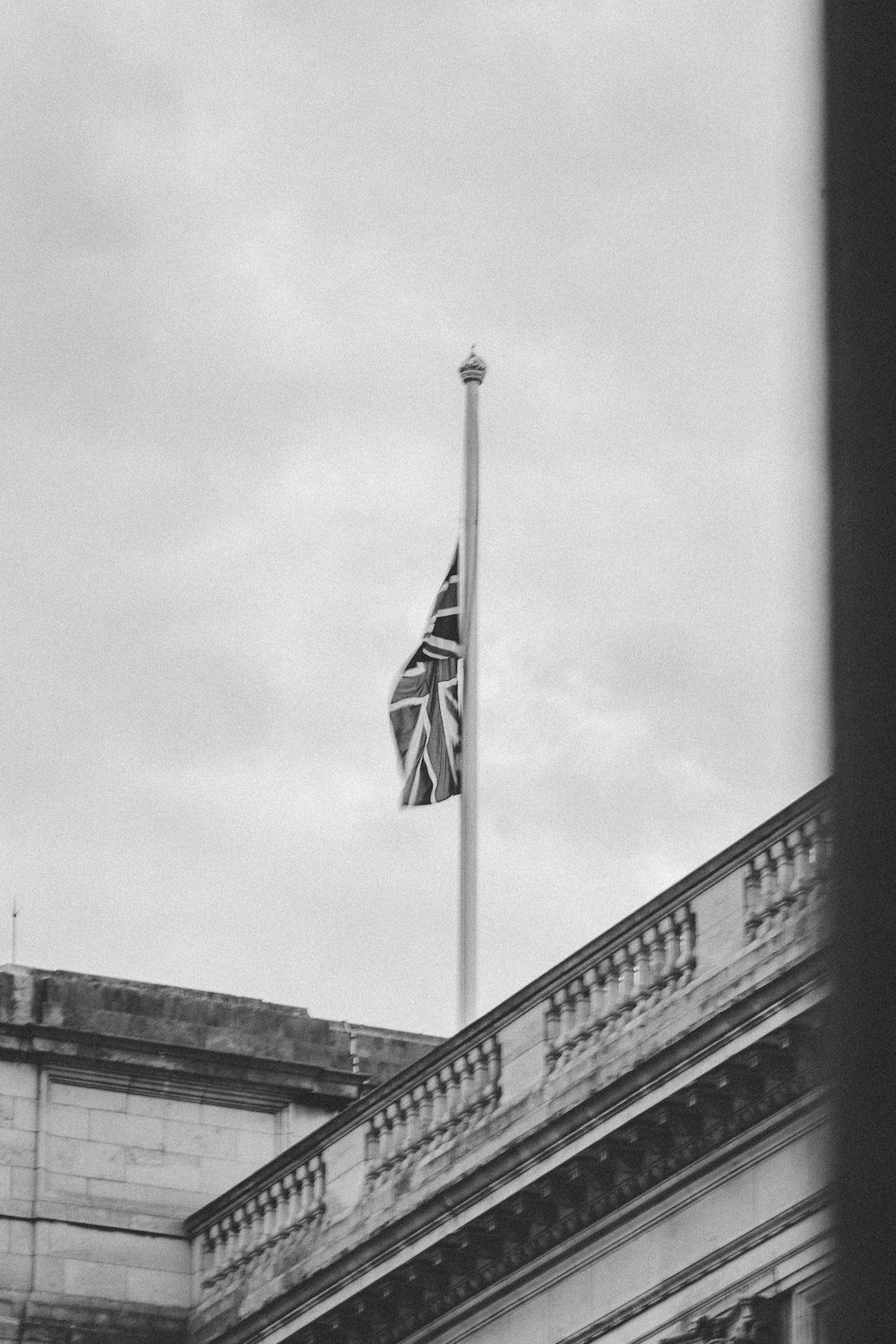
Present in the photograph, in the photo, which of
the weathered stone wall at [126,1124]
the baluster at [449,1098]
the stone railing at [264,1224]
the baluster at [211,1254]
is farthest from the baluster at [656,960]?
the weathered stone wall at [126,1124]

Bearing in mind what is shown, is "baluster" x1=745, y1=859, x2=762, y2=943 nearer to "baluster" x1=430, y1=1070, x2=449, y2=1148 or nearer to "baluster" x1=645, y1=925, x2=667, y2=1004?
"baluster" x1=645, y1=925, x2=667, y2=1004

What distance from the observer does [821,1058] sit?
7.77 feet

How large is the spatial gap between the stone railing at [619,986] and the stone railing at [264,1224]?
4.50m

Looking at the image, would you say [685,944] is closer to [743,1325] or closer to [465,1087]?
[743,1325]

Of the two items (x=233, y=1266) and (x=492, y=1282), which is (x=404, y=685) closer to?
(x=233, y=1266)

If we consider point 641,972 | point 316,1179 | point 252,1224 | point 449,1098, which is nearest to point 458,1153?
point 449,1098

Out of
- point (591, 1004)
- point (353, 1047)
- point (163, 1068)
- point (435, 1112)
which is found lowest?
point (435, 1112)

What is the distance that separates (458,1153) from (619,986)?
8.10 ft

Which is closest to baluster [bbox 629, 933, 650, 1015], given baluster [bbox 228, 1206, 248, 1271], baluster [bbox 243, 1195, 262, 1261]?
baluster [bbox 243, 1195, 262, 1261]

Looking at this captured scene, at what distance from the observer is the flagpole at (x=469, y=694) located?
2889 cm

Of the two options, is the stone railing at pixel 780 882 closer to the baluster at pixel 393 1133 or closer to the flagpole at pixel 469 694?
the baluster at pixel 393 1133

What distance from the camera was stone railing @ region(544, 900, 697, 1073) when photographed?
21.7 meters

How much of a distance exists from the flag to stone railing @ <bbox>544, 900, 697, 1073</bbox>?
6879 millimetres

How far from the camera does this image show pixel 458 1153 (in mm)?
24141
